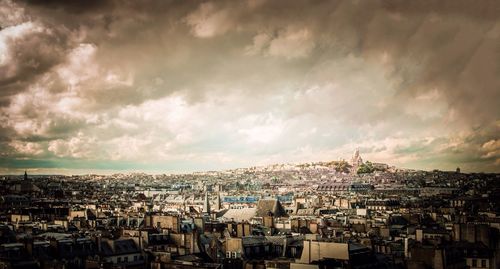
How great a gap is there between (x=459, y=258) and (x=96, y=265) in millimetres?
19252

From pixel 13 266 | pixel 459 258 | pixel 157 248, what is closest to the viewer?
pixel 13 266

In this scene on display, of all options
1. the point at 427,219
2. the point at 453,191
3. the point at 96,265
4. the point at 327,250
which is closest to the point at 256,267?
the point at 327,250

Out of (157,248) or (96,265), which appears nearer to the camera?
(96,265)

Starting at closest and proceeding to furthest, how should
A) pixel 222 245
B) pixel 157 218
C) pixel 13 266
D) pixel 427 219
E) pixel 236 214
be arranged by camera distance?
pixel 13 266
pixel 222 245
pixel 157 218
pixel 427 219
pixel 236 214

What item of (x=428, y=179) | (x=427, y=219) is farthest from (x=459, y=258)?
(x=428, y=179)

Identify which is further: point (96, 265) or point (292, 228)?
point (292, 228)

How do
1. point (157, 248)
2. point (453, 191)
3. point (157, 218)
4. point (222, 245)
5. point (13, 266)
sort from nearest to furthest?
point (13, 266) → point (157, 248) → point (222, 245) → point (157, 218) → point (453, 191)

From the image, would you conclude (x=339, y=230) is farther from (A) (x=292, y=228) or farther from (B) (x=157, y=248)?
(B) (x=157, y=248)

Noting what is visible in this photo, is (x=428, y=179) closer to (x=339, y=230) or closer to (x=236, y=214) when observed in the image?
(x=236, y=214)

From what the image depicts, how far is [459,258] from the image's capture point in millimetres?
32750

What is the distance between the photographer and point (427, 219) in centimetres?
6131

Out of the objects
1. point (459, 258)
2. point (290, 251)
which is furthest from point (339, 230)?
point (459, 258)

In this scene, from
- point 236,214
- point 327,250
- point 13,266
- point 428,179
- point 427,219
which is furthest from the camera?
point 428,179

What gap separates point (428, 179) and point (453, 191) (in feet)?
167
